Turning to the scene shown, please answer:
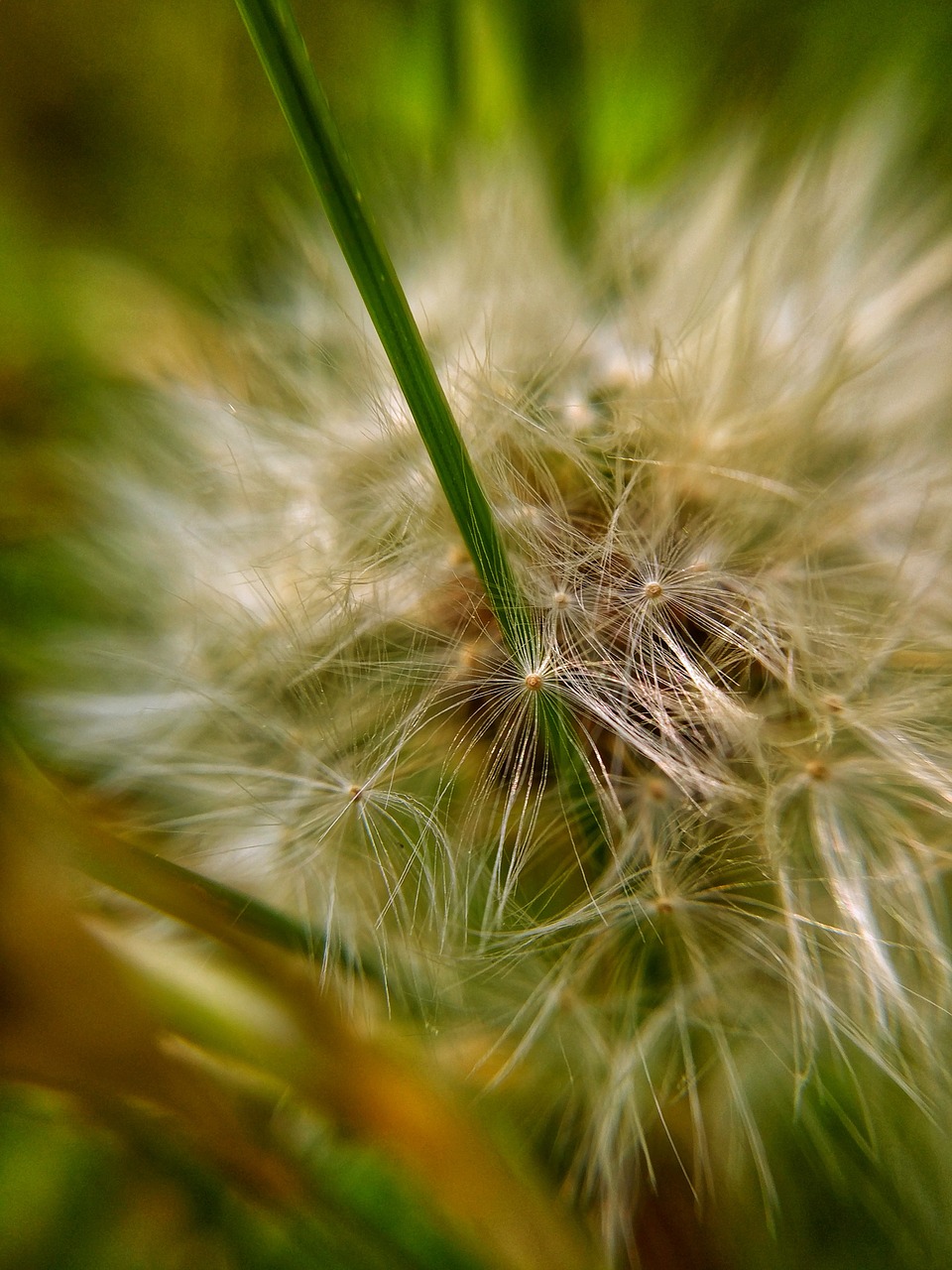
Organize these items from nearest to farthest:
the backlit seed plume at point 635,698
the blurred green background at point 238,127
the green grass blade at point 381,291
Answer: the green grass blade at point 381,291 → the backlit seed plume at point 635,698 → the blurred green background at point 238,127

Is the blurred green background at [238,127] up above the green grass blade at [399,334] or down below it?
above

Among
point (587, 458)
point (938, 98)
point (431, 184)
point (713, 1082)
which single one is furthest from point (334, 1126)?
point (938, 98)

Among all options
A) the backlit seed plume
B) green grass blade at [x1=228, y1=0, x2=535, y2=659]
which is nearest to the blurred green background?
the backlit seed plume

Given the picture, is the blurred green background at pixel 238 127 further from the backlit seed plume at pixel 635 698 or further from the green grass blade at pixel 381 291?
the green grass blade at pixel 381 291

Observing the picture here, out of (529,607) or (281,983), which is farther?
(281,983)

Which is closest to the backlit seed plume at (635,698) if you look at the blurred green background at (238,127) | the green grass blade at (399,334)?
the green grass blade at (399,334)

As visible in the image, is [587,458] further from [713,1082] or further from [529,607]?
[713,1082]

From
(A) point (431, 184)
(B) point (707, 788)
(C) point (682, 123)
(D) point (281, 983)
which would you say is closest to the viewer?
(B) point (707, 788)
